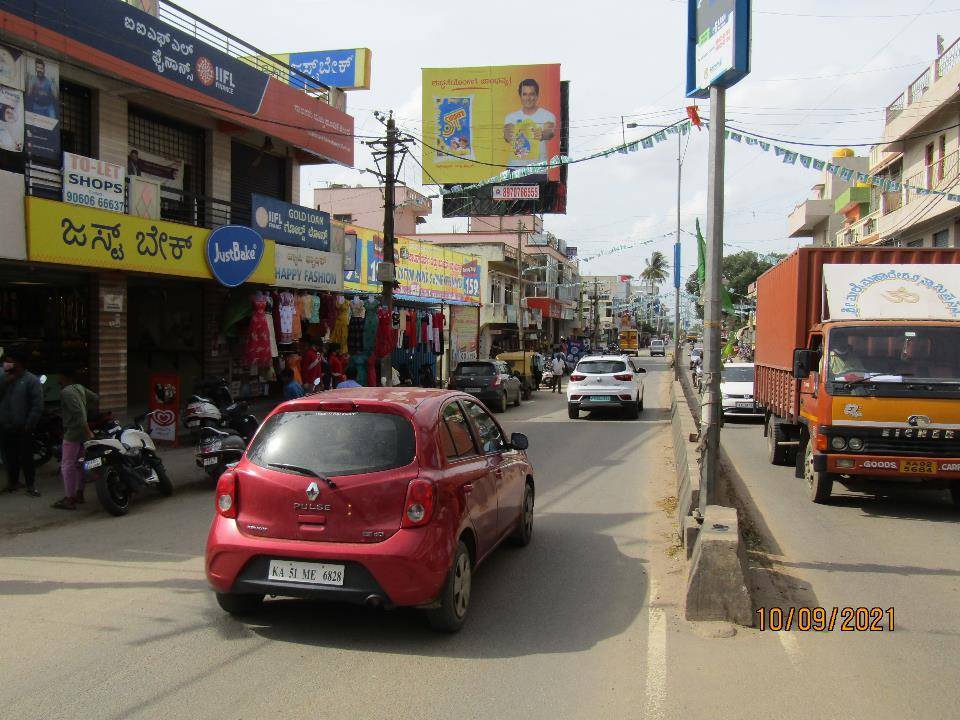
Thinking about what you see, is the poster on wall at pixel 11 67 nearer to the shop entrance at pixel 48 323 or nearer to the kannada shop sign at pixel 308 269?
the shop entrance at pixel 48 323

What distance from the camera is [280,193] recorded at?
19578 millimetres

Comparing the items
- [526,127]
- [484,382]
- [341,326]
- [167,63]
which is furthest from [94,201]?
[526,127]

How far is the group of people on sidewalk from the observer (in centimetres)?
912

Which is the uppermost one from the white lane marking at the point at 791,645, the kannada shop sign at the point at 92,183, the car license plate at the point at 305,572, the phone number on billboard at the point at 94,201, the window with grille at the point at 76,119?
A: the window with grille at the point at 76,119

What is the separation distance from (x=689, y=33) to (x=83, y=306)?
11854 millimetres

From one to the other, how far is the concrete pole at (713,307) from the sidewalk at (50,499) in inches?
273

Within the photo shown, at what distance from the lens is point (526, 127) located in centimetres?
3838

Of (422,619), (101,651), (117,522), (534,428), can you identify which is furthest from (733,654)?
(534,428)

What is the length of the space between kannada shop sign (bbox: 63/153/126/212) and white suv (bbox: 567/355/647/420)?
12.0 m

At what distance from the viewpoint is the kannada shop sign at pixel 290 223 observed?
633 inches

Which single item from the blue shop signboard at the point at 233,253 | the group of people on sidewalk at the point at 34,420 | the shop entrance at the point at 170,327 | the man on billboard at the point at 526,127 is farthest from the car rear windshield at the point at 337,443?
the man on billboard at the point at 526,127

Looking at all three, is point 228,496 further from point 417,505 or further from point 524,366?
point 524,366

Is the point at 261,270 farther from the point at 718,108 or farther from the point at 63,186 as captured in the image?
the point at 718,108
